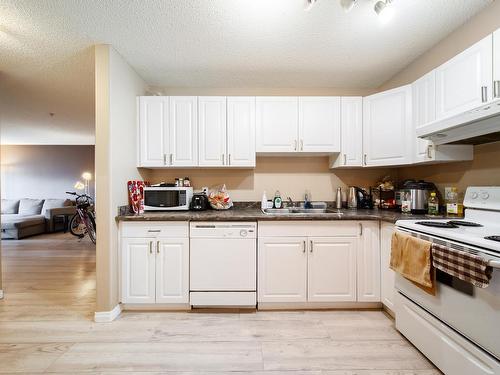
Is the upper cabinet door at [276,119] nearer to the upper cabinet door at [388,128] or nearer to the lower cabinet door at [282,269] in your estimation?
the upper cabinet door at [388,128]

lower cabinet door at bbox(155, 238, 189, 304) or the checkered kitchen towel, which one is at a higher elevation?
the checkered kitchen towel

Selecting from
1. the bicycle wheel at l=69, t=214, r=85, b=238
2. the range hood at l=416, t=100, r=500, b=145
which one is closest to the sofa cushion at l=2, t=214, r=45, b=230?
the bicycle wheel at l=69, t=214, r=85, b=238

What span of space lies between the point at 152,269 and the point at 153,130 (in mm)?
1391

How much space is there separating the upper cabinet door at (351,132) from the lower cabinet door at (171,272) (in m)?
1.86

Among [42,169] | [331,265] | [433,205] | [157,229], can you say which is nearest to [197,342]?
[157,229]

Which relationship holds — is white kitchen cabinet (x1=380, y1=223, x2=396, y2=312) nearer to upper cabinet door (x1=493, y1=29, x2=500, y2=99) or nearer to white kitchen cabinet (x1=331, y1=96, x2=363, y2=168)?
white kitchen cabinet (x1=331, y1=96, x2=363, y2=168)

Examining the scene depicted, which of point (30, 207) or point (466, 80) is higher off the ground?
point (466, 80)

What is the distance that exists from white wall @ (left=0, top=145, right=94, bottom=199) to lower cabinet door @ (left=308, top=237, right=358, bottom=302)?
22.3 feet

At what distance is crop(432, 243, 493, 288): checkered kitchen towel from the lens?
111 cm

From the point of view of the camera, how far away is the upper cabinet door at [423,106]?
Result: 192 cm

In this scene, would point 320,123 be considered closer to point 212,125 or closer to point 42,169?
point 212,125

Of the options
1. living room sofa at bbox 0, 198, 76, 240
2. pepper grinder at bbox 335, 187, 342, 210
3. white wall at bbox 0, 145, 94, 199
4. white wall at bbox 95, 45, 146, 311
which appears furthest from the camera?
white wall at bbox 0, 145, 94, 199

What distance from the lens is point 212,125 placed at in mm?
2500

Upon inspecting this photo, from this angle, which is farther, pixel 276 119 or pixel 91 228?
pixel 91 228
